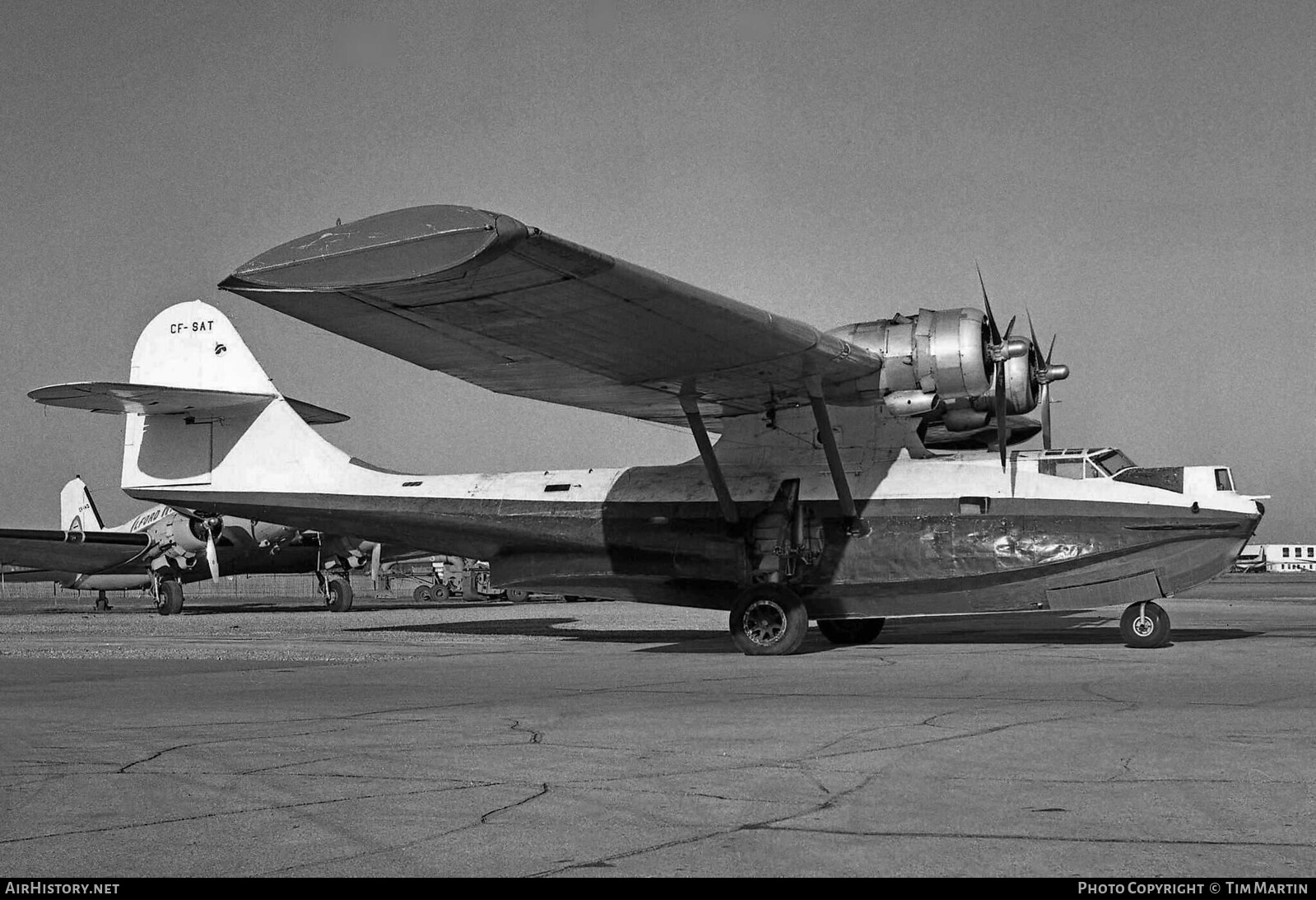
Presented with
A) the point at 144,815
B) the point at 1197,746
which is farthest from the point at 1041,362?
the point at 144,815

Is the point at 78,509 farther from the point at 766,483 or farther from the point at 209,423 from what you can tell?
the point at 766,483

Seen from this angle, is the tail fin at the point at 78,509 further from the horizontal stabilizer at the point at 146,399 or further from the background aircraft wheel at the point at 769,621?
the background aircraft wheel at the point at 769,621

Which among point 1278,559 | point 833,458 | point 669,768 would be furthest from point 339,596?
point 1278,559

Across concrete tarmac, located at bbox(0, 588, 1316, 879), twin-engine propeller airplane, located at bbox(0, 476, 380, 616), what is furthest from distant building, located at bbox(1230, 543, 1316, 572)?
concrete tarmac, located at bbox(0, 588, 1316, 879)

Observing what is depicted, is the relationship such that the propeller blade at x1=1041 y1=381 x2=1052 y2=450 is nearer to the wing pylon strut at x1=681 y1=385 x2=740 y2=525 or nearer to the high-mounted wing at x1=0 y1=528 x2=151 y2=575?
the wing pylon strut at x1=681 y1=385 x2=740 y2=525

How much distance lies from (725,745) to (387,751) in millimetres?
2060

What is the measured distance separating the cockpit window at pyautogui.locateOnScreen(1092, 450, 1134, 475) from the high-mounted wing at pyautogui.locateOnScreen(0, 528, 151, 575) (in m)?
32.0

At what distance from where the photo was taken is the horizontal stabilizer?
18.3 meters

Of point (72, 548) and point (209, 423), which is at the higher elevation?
point (209, 423)

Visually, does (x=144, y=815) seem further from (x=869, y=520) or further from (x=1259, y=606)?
(x=1259, y=606)

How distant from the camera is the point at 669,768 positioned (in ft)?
21.7

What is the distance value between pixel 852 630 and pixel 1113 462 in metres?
4.60

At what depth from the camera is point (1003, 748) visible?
710cm

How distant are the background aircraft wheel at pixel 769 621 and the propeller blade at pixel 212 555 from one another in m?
20.2
